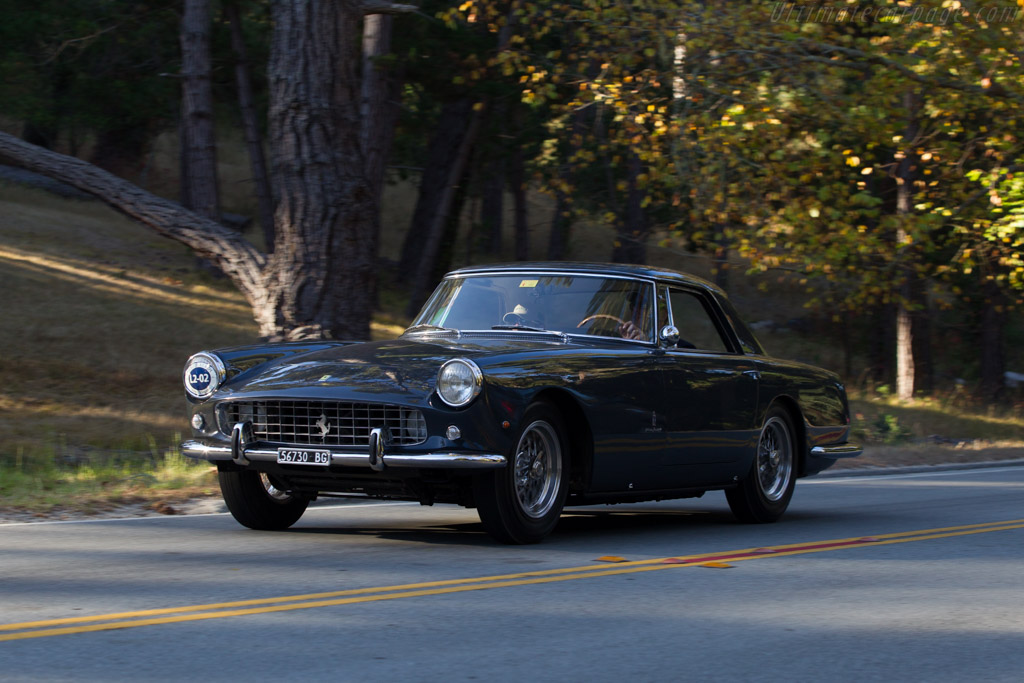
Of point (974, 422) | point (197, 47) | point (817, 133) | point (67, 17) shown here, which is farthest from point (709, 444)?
point (67, 17)

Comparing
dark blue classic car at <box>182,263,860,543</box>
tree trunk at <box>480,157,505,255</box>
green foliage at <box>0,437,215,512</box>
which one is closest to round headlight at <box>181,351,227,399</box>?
dark blue classic car at <box>182,263,860,543</box>

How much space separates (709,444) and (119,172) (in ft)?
120

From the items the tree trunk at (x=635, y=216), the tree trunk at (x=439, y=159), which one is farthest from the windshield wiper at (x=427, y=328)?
the tree trunk at (x=439, y=159)

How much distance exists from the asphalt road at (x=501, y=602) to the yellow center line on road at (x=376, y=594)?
0.02 metres

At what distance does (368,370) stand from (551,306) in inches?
67.7

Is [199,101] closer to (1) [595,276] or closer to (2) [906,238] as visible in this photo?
(2) [906,238]

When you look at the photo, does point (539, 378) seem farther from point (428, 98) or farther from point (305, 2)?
point (428, 98)

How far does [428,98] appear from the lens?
98.8ft

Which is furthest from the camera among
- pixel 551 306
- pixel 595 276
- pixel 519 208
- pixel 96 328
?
pixel 519 208

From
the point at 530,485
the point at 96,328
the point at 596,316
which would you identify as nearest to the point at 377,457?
the point at 530,485

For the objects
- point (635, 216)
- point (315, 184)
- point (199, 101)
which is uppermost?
point (199, 101)

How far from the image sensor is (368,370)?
24.3ft

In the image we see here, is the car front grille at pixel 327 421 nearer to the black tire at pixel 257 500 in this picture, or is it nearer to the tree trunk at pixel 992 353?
the black tire at pixel 257 500

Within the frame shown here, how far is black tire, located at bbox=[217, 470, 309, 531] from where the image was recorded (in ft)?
26.5
